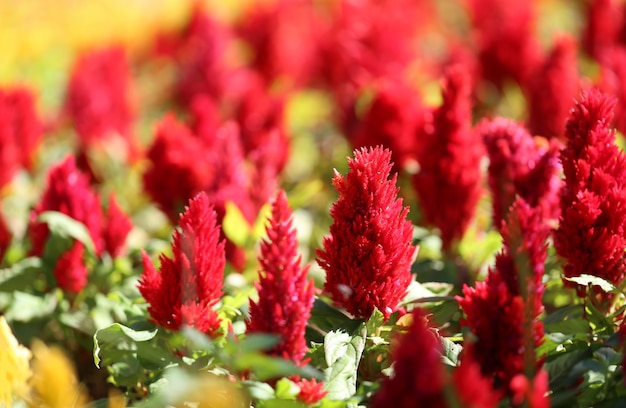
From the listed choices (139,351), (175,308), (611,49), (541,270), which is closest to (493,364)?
(541,270)

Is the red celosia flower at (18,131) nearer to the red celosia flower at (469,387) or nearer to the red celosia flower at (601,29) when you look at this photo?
the red celosia flower at (469,387)

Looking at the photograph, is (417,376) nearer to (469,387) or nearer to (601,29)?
(469,387)

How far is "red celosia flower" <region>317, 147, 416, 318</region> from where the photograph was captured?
1.93 metres

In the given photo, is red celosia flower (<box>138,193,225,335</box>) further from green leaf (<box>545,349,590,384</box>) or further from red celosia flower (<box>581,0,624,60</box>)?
red celosia flower (<box>581,0,624,60</box>)

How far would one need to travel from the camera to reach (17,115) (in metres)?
3.44

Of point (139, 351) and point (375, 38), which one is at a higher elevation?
point (375, 38)

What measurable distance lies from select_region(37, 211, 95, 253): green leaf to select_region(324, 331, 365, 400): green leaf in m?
0.97

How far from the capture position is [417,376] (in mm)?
1472

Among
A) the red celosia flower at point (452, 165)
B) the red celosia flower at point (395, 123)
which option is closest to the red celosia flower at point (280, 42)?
the red celosia flower at point (395, 123)

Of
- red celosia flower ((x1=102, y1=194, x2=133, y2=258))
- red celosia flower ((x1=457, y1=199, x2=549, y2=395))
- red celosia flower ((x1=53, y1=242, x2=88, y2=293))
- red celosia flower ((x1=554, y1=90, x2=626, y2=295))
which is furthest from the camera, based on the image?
red celosia flower ((x1=102, y1=194, x2=133, y2=258))

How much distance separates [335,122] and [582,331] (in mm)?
2253

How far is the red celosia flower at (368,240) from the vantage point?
1928 mm

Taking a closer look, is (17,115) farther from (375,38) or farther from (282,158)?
(375,38)

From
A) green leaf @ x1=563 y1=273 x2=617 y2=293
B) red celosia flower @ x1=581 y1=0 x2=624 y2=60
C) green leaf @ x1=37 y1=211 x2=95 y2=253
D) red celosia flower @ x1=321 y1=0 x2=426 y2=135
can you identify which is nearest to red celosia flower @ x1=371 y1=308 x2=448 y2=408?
green leaf @ x1=563 y1=273 x2=617 y2=293
